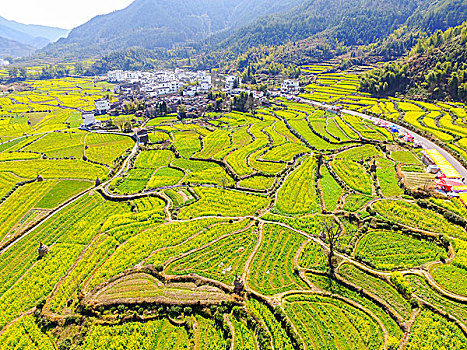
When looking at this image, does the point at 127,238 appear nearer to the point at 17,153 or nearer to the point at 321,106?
the point at 17,153

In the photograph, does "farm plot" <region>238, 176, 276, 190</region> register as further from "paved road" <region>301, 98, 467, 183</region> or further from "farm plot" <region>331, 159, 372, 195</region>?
"paved road" <region>301, 98, 467, 183</region>

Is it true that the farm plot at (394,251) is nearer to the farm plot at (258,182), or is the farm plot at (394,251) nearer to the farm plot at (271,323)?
the farm plot at (271,323)

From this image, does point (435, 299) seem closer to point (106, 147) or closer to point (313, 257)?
point (313, 257)

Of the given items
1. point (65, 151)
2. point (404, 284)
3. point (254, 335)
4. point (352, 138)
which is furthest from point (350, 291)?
point (65, 151)

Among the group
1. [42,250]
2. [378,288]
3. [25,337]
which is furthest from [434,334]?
[42,250]

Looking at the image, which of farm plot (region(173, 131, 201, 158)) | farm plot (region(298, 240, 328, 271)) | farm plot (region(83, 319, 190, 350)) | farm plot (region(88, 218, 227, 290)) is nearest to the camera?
farm plot (region(83, 319, 190, 350))

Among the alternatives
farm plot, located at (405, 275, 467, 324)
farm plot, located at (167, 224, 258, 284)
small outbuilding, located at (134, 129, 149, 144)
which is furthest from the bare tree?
small outbuilding, located at (134, 129, 149, 144)
